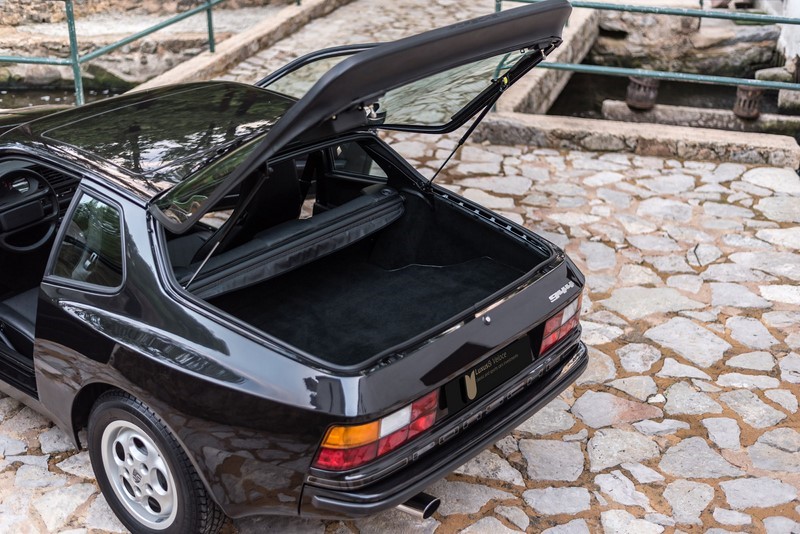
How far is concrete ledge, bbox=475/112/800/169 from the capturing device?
707 cm

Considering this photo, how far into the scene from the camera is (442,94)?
375 centimetres

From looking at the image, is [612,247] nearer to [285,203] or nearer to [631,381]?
[631,381]

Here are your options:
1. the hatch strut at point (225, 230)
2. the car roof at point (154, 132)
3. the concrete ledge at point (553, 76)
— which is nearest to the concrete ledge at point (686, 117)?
the concrete ledge at point (553, 76)

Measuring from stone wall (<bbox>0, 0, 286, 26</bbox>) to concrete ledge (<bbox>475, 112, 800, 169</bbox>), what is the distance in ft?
17.8

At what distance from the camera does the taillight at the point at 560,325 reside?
3.50 metres

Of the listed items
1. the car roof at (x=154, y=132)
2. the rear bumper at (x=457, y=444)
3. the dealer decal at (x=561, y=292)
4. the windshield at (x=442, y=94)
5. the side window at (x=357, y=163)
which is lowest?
the rear bumper at (x=457, y=444)

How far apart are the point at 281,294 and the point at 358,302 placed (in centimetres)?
34

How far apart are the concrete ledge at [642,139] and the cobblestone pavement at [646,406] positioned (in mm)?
409

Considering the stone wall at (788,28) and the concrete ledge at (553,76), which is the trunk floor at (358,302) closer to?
the concrete ledge at (553,76)

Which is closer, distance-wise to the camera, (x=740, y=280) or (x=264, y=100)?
(x=264, y=100)

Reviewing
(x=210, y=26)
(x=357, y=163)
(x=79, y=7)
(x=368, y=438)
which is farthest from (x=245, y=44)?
(x=368, y=438)

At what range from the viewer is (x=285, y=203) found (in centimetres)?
Result: 392

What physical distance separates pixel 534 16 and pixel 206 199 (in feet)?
4.37

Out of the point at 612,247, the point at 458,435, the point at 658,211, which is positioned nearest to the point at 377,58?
the point at 458,435
